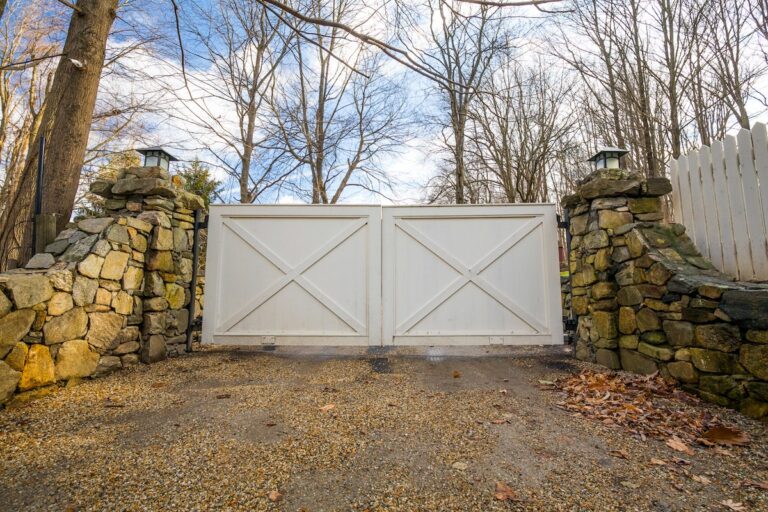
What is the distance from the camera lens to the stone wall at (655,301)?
2.05m

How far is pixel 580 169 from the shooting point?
347 inches

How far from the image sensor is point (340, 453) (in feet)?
5.38

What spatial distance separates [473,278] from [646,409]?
6.23 feet

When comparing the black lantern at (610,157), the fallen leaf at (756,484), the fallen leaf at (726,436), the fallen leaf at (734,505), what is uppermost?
the black lantern at (610,157)

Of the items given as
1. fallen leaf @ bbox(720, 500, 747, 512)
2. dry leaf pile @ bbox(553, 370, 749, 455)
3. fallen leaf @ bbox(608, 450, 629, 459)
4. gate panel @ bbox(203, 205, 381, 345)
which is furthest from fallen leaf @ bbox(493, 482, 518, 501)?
gate panel @ bbox(203, 205, 381, 345)

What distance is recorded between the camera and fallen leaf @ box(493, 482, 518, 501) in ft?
4.32

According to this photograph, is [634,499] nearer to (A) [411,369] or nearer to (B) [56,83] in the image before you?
(A) [411,369]

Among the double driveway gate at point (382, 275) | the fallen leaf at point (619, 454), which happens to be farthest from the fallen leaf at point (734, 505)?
the double driveway gate at point (382, 275)

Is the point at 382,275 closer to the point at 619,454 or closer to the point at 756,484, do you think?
the point at 619,454

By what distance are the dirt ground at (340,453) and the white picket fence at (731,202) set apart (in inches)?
51.1

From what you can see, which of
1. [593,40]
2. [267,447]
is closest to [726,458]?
[267,447]

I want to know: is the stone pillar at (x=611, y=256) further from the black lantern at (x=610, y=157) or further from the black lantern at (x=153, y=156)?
the black lantern at (x=153, y=156)

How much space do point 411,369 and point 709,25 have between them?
5.98 meters

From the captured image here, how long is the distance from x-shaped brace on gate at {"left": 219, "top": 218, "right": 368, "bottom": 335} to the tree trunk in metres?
1.47
